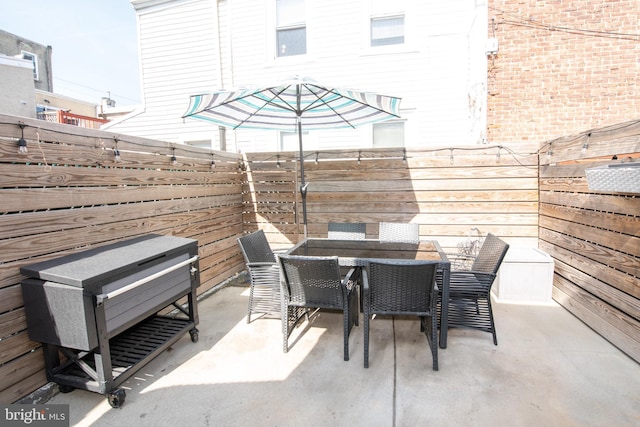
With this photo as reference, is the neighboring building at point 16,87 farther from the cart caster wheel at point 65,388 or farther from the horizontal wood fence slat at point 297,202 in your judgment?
the cart caster wheel at point 65,388

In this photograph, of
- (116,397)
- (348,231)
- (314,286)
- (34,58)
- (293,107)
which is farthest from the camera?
(34,58)

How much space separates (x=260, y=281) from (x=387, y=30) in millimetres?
4897

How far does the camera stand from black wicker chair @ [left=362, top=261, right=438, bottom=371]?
2.45 meters

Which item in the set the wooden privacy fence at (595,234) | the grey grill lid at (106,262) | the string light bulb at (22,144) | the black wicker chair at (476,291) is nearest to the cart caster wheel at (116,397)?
the grey grill lid at (106,262)

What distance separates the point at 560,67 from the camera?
4891 mm

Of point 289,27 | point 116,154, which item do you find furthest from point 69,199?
point 289,27

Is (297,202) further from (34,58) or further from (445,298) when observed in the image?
(34,58)

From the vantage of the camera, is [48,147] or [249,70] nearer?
[48,147]

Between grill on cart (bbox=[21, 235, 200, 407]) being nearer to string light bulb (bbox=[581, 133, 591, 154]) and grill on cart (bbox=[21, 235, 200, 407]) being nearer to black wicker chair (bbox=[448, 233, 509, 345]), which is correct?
black wicker chair (bbox=[448, 233, 509, 345])

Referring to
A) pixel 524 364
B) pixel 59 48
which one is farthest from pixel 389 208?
pixel 59 48

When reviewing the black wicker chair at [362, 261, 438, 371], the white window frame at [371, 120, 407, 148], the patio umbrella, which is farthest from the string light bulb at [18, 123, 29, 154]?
the white window frame at [371, 120, 407, 148]

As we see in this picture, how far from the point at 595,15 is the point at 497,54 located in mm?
1399

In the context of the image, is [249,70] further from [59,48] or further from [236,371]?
[59,48]

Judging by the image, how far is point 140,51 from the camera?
698 cm
